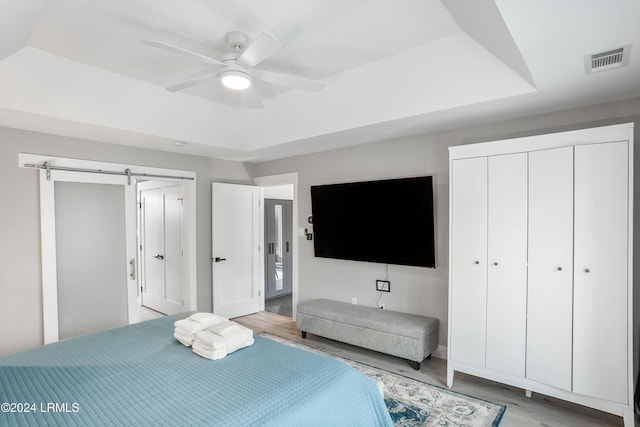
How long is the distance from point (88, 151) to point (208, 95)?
153cm

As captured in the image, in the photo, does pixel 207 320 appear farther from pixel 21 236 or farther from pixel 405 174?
pixel 405 174

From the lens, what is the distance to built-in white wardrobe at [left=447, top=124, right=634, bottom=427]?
7.68 ft

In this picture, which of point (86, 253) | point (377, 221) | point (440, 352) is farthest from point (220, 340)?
point (86, 253)

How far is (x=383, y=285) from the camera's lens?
4.03m

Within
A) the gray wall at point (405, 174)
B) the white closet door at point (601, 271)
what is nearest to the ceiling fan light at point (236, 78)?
the gray wall at point (405, 174)

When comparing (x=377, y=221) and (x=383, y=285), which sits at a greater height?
(x=377, y=221)

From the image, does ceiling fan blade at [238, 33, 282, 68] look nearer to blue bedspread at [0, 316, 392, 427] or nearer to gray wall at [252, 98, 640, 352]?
blue bedspread at [0, 316, 392, 427]

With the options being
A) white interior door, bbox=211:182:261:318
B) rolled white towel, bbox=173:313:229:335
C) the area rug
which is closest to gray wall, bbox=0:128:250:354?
white interior door, bbox=211:182:261:318

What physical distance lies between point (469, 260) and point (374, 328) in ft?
4.17

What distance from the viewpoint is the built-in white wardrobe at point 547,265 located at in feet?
7.68

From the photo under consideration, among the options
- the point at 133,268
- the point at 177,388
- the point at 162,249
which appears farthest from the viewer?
the point at 162,249

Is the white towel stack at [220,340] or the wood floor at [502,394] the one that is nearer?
the white towel stack at [220,340]

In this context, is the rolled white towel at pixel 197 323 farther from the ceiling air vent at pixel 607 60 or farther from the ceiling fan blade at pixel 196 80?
the ceiling air vent at pixel 607 60

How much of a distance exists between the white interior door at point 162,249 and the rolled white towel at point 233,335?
295cm
